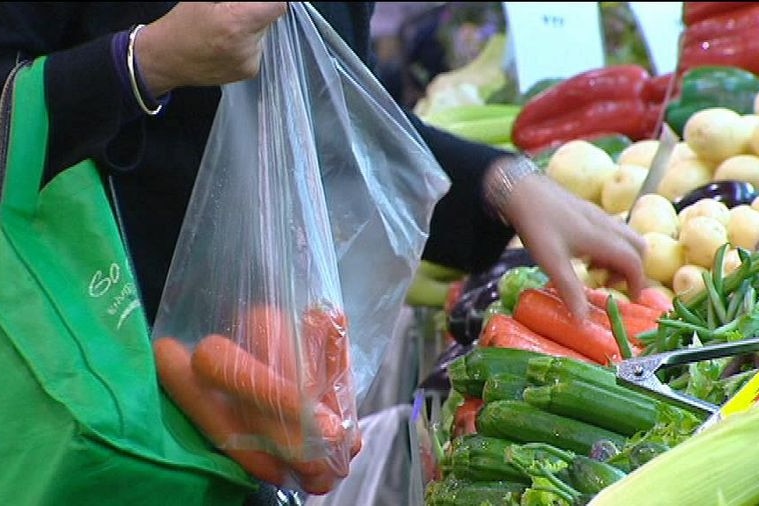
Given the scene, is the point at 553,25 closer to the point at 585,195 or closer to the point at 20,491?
the point at 585,195

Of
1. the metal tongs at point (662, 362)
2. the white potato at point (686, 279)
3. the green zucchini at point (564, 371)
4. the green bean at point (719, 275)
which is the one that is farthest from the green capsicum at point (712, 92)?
the metal tongs at point (662, 362)

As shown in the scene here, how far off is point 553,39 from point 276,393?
2.21 meters

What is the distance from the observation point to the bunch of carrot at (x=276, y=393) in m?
1.45

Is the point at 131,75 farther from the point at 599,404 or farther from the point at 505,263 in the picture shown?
the point at 505,263

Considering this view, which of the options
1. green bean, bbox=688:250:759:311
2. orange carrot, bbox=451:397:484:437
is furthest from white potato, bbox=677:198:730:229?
orange carrot, bbox=451:397:484:437

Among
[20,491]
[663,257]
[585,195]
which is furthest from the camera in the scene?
[585,195]

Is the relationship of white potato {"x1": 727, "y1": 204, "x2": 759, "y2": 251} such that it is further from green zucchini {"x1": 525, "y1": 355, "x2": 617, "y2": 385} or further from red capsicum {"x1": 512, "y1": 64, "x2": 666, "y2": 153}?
red capsicum {"x1": 512, "y1": 64, "x2": 666, "y2": 153}

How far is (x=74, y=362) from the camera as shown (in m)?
1.38

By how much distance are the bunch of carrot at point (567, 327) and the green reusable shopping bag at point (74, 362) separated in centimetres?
53

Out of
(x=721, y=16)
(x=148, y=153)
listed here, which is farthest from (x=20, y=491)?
(x=721, y=16)

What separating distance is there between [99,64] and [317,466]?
1.60 ft

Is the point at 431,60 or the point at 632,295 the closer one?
the point at 632,295

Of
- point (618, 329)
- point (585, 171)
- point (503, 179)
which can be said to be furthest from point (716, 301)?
point (585, 171)

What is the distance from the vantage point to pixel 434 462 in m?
1.83
